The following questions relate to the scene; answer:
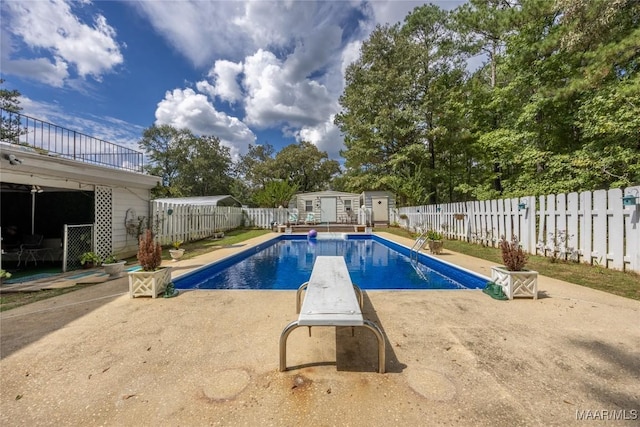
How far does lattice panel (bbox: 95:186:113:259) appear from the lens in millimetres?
7406

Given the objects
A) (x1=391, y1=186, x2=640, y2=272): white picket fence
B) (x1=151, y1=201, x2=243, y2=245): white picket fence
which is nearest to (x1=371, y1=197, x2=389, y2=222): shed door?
(x1=391, y1=186, x2=640, y2=272): white picket fence

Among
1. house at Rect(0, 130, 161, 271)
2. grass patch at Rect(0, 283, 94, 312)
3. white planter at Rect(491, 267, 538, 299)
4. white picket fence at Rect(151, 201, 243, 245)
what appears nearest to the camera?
white planter at Rect(491, 267, 538, 299)

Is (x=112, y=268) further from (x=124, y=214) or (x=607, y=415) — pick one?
(x=607, y=415)

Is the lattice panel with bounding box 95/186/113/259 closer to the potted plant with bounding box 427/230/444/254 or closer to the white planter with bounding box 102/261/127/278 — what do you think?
the white planter with bounding box 102/261/127/278

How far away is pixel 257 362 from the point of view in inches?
94.3

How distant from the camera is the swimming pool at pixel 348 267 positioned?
583 cm

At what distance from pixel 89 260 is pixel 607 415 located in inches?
379

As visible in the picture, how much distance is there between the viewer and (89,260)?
6805 millimetres

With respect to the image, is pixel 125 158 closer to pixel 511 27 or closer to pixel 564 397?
pixel 564 397

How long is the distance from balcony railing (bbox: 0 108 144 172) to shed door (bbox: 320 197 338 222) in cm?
1376

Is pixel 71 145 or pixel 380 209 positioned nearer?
pixel 71 145

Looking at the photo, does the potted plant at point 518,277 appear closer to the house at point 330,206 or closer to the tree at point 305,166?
the house at point 330,206

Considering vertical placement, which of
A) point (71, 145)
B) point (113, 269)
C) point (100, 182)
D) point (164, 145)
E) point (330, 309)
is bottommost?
point (113, 269)

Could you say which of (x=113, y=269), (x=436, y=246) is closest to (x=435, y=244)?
(x=436, y=246)
